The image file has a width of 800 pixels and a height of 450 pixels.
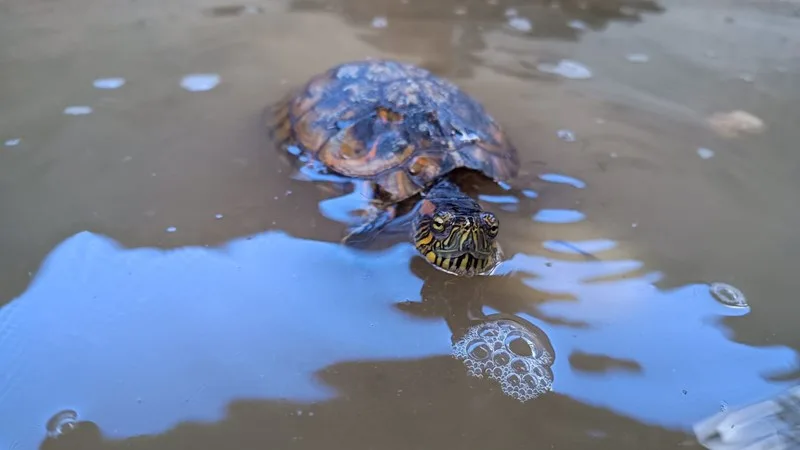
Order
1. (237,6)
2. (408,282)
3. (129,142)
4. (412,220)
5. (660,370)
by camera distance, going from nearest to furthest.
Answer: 1. (660,370)
2. (408,282)
3. (412,220)
4. (129,142)
5. (237,6)

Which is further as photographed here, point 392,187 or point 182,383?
point 392,187

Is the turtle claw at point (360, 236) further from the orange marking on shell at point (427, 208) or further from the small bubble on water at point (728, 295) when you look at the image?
the small bubble on water at point (728, 295)

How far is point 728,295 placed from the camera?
2.23 metres

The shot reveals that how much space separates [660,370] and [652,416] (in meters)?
0.19

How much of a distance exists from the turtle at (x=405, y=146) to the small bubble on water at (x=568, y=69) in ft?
2.99

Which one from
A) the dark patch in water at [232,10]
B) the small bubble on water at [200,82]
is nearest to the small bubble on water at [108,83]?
the small bubble on water at [200,82]

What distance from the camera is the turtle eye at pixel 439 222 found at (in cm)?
210

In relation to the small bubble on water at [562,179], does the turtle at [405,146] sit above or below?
above

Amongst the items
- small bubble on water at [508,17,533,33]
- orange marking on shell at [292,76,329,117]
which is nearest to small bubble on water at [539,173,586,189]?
orange marking on shell at [292,76,329,117]

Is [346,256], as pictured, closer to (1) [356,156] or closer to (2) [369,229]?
(2) [369,229]

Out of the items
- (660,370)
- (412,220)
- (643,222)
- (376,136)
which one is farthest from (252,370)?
(643,222)

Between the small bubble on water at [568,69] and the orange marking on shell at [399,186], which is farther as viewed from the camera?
the small bubble on water at [568,69]

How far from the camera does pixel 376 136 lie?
254 cm

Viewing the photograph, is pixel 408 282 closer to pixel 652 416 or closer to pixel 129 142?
pixel 652 416
